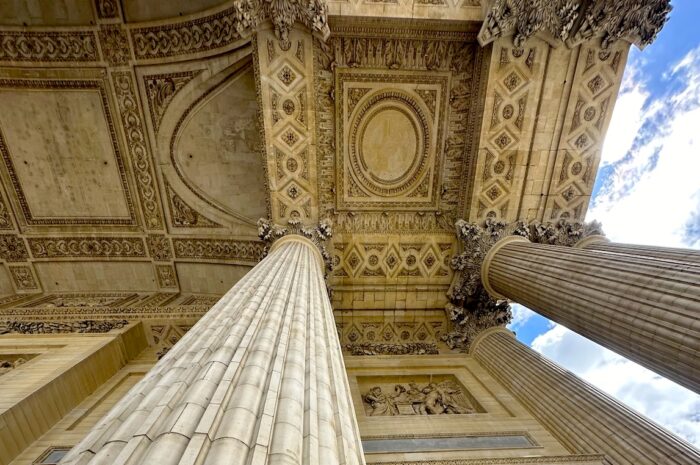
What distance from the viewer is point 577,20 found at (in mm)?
5980

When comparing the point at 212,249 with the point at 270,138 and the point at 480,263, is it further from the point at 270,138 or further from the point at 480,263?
the point at 480,263

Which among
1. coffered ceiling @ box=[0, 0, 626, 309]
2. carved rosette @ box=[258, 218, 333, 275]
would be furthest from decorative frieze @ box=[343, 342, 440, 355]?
carved rosette @ box=[258, 218, 333, 275]

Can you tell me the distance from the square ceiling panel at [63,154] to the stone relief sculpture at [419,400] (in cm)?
849

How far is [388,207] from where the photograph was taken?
808 cm

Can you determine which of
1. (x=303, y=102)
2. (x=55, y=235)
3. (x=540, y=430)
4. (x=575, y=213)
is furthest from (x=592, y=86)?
(x=55, y=235)

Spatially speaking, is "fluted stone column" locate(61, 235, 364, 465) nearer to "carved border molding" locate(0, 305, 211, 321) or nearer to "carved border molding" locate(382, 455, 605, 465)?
"carved border molding" locate(382, 455, 605, 465)

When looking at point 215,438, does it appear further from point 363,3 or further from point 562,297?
point 363,3

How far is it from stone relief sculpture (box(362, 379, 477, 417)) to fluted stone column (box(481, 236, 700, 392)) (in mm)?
2258

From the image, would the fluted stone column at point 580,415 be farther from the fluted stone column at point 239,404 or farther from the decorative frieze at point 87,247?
the decorative frieze at point 87,247

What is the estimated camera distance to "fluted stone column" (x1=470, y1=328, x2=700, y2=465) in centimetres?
371

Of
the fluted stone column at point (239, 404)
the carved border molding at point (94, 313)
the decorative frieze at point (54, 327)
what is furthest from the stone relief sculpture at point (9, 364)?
the fluted stone column at point (239, 404)

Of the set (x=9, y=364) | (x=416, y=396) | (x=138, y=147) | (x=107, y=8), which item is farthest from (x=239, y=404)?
(x=107, y=8)

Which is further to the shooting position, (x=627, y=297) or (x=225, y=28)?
(x=225, y=28)

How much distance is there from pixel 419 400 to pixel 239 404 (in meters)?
5.33
